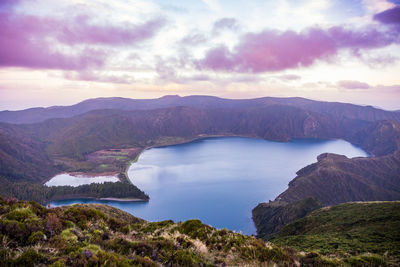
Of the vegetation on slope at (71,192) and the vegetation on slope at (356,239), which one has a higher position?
the vegetation on slope at (356,239)

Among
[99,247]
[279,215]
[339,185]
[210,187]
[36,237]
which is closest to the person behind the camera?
[99,247]

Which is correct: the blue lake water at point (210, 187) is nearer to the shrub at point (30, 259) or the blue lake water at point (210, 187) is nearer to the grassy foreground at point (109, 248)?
the grassy foreground at point (109, 248)

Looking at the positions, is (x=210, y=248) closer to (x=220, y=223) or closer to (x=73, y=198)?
(x=220, y=223)

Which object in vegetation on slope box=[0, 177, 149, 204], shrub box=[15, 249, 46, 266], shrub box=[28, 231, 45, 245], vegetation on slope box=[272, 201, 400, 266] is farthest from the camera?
vegetation on slope box=[0, 177, 149, 204]

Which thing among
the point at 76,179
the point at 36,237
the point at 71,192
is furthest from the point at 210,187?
the point at 36,237

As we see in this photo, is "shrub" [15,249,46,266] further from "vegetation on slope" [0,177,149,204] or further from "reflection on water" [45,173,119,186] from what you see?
"reflection on water" [45,173,119,186]

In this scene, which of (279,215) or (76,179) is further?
(76,179)

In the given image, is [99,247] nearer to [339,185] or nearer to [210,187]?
[210,187]

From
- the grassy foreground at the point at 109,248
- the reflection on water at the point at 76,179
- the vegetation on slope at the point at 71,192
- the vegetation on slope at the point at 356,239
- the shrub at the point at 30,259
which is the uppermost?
the shrub at the point at 30,259

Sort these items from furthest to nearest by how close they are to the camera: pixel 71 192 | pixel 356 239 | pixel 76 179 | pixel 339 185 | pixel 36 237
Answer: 1. pixel 76 179
2. pixel 339 185
3. pixel 71 192
4. pixel 356 239
5. pixel 36 237

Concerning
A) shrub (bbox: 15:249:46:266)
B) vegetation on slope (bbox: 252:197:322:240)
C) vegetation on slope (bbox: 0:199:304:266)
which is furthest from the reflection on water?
shrub (bbox: 15:249:46:266)

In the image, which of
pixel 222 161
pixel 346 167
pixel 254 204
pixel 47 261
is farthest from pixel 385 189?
pixel 47 261

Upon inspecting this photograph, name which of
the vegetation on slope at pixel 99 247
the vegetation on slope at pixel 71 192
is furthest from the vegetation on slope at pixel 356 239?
the vegetation on slope at pixel 71 192
